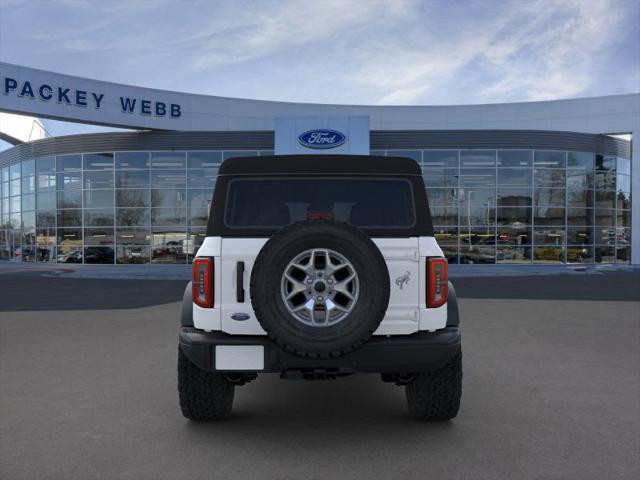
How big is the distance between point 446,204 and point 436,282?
22350 millimetres

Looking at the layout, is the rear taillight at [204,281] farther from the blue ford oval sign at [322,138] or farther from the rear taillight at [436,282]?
the blue ford oval sign at [322,138]

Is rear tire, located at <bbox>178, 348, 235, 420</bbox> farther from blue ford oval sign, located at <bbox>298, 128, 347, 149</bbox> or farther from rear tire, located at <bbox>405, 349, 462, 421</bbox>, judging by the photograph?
blue ford oval sign, located at <bbox>298, 128, 347, 149</bbox>

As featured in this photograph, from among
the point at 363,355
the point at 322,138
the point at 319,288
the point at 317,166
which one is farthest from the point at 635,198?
the point at 319,288

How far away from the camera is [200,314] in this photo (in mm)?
3508

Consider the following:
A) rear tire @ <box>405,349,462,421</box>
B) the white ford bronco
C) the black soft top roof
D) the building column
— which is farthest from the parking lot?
the building column

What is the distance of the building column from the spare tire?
28483 mm

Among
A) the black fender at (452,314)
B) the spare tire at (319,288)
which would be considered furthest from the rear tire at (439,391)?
the spare tire at (319,288)

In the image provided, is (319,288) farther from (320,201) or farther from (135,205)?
(135,205)

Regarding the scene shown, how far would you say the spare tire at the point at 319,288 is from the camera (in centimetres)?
317

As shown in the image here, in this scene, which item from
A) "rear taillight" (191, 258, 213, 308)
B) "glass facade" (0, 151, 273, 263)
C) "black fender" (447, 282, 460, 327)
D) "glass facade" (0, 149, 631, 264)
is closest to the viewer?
"rear taillight" (191, 258, 213, 308)

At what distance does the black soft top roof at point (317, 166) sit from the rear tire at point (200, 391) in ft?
4.87

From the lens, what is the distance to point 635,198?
87.9 ft

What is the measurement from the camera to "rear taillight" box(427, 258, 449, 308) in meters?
3.48

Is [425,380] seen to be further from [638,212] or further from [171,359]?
[638,212]
